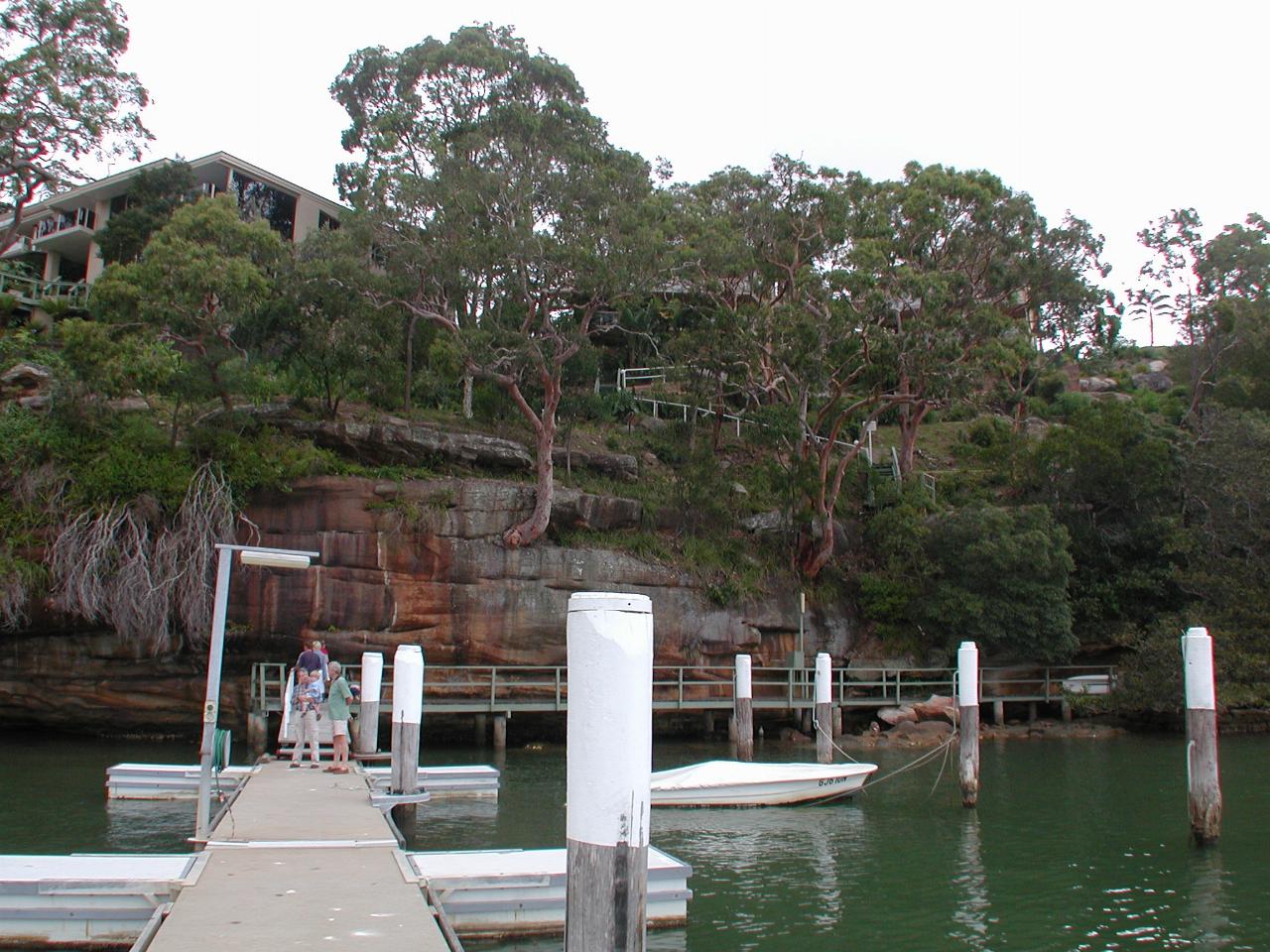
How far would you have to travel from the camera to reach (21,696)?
28.3m

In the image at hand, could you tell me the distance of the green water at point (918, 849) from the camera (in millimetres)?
12125

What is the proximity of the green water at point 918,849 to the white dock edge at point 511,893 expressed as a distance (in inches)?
8.6

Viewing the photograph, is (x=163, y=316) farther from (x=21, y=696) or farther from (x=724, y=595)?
(x=724, y=595)

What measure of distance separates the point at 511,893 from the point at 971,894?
642 centimetres

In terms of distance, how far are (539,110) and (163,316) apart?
14.1 metres

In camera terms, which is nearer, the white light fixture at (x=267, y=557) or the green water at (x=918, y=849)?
the white light fixture at (x=267, y=557)

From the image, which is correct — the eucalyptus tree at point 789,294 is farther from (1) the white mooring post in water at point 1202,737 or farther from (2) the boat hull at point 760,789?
(1) the white mooring post in water at point 1202,737

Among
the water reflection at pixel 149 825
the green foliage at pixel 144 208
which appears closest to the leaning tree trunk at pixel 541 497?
the water reflection at pixel 149 825

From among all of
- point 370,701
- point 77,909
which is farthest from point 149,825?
point 77,909

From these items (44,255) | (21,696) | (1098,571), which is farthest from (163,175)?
(1098,571)

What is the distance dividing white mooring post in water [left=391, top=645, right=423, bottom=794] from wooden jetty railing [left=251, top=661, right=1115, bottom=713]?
415 inches

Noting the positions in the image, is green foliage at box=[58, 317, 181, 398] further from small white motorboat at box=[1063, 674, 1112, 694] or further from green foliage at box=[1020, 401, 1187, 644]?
small white motorboat at box=[1063, 674, 1112, 694]

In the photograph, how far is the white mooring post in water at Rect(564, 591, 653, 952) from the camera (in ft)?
17.6

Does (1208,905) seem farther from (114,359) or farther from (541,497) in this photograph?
(114,359)
